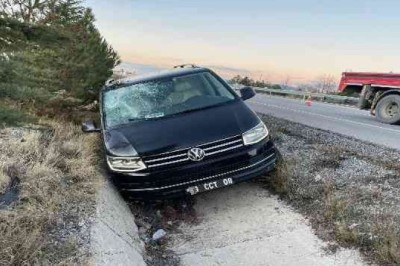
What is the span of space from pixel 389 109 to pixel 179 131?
11.3m

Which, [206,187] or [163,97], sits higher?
[163,97]

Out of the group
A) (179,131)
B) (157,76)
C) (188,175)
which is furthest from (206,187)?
(157,76)

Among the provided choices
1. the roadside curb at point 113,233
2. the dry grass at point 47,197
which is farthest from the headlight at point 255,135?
the dry grass at point 47,197

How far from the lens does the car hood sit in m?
6.36

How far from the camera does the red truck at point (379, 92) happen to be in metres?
15.7

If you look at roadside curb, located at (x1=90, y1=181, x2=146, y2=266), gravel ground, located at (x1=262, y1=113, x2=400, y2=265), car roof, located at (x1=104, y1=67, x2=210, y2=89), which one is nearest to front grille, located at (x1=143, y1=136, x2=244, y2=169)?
roadside curb, located at (x1=90, y1=181, x2=146, y2=266)

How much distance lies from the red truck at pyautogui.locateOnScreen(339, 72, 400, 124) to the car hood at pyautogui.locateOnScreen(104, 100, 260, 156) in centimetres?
1011

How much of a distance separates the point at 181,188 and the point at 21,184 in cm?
186

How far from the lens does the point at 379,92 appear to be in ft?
54.1

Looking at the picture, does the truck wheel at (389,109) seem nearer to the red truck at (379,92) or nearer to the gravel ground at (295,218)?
the red truck at (379,92)

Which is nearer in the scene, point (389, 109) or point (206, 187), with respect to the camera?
point (206, 187)

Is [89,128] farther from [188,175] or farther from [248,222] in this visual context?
[248,222]

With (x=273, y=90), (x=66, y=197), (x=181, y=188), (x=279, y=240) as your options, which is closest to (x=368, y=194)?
(x=279, y=240)

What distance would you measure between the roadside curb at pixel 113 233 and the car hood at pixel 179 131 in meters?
0.64
